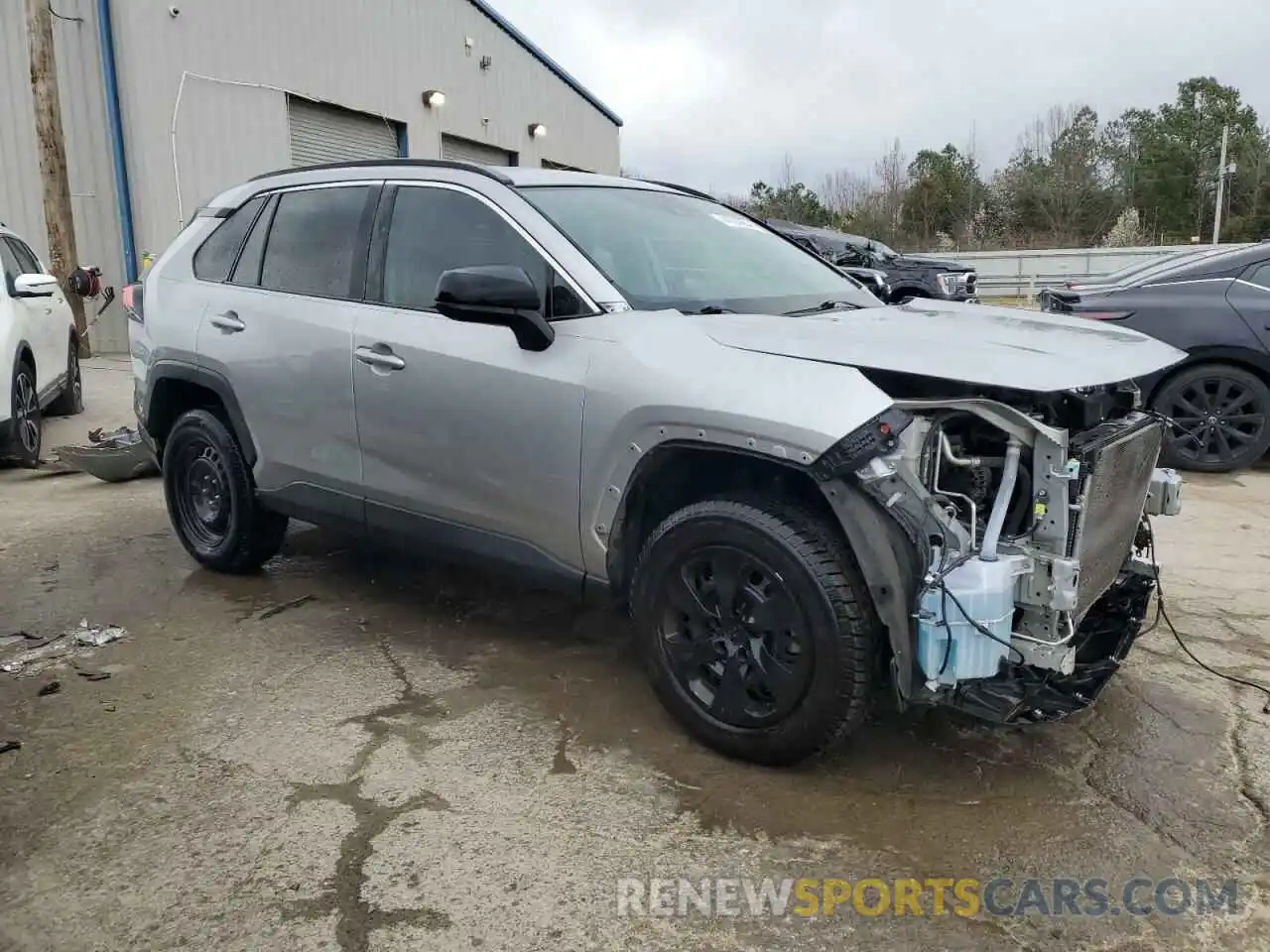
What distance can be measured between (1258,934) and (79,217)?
14664mm

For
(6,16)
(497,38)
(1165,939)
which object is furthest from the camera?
(497,38)

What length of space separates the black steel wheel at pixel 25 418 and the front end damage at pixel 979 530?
6.53 m

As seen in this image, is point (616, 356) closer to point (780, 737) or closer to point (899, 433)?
point (899, 433)

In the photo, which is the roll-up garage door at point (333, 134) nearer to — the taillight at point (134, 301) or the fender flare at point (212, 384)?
the taillight at point (134, 301)

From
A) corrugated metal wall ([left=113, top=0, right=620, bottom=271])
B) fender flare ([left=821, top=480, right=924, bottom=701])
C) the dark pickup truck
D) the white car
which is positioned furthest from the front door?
corrugated metal wall ([left=113, top=0, right=620, bottom=271])

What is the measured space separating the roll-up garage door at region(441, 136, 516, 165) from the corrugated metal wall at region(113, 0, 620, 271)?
21cm

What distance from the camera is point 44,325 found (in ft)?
26.8

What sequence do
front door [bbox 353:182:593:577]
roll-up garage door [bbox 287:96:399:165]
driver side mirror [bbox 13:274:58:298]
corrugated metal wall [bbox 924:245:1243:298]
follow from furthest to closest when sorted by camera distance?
corrugated metal wall [bbox 924:245:1243:298] → roll-up garage door [bbox 287:96:399:165] → driver side mirror [bbox 13:274:58:298] → front door [bbox 353:182:593:577]

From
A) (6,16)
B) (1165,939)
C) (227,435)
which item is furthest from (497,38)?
(1165,939)

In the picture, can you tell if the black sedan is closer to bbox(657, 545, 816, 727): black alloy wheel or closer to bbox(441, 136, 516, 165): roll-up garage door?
bbox(657, 545, 816, 727): black alloy wheel

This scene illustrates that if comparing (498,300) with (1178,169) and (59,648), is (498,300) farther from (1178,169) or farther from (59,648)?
(1178,169)

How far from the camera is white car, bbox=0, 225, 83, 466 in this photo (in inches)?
277

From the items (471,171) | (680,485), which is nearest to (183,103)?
(471,171)

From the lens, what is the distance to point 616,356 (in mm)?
3150
